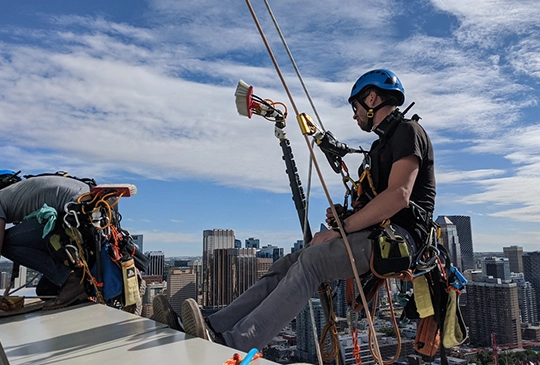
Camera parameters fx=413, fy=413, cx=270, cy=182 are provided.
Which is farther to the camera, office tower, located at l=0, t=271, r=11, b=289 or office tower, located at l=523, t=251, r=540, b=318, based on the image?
office tower, located at l=523, t=251, r=540, b=318

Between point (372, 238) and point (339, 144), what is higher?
point (339, 144)

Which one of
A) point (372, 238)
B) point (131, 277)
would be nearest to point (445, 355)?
point (372, 238)

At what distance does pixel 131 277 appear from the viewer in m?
2.79

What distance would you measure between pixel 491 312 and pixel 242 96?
17.2m

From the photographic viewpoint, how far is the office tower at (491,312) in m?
16.4

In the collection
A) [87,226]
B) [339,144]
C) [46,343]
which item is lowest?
[46,343]

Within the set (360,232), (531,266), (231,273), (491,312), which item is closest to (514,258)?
(531,266)

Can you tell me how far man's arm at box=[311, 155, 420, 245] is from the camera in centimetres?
187

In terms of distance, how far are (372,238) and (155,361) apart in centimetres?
113

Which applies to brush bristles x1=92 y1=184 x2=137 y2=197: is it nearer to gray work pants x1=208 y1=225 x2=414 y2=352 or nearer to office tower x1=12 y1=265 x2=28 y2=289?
office tower x1=12 y1=265 x2=28 y2=289

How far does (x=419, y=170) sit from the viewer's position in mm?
2117

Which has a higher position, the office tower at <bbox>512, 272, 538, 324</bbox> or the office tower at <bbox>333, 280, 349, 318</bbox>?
the office tower at <bbox>333, 280, 349, 318</bbox>

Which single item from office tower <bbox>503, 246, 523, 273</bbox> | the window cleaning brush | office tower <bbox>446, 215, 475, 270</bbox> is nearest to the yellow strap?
the window cleaning brush

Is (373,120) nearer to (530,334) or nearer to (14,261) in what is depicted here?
(14,261)
